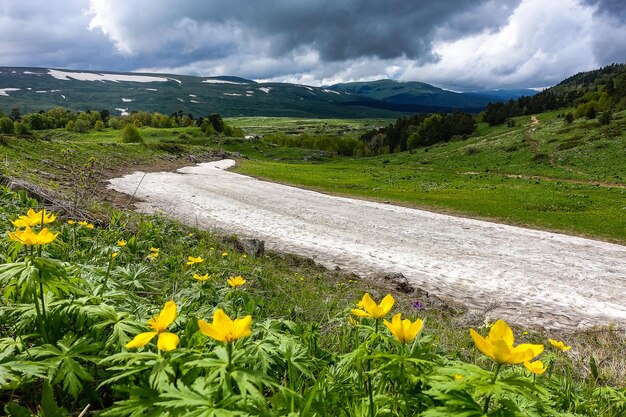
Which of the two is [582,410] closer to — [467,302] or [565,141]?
[467,302]

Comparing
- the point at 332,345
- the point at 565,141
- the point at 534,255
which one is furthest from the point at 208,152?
the point at 332,345

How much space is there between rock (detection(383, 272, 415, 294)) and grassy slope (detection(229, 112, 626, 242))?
1279 centimetres

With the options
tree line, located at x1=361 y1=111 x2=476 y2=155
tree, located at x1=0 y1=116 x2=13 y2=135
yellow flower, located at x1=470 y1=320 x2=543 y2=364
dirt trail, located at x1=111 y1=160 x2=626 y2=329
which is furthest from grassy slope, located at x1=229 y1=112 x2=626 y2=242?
tree, located at x1=0 y1=116 x2=13 y2=135

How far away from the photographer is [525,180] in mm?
39469

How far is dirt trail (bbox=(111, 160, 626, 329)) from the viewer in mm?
10953

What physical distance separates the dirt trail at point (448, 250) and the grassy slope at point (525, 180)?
3.43 metres

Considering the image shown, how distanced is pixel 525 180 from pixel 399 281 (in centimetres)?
3429

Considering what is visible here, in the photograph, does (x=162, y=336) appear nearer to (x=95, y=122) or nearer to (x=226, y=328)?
(x=226, y=328)

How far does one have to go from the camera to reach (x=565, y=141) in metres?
58.7

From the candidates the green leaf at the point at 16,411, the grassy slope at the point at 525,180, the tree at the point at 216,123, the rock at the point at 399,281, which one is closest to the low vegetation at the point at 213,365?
the green leaf at the point at 16,411

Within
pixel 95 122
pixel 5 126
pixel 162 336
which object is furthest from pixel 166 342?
pixel 95 122

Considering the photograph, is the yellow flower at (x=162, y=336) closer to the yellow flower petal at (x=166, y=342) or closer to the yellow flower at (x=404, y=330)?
the yellow flower petal at (x=166, y=342)

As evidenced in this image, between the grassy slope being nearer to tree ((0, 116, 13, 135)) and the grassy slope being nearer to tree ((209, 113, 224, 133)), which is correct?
tree ((209, 113, 224, 133))

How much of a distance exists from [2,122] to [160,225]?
96208mm
